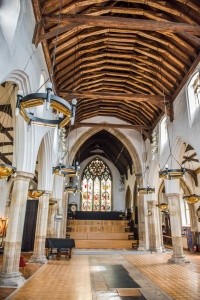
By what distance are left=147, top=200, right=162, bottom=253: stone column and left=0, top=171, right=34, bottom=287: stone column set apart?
8.61m

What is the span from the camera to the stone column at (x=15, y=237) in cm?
545

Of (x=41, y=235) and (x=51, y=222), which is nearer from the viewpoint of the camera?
(x=41, y=235)

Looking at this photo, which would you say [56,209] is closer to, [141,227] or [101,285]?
[141,227]

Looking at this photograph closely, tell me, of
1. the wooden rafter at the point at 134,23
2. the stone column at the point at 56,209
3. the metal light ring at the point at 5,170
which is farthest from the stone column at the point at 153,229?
the metal light ring at the point at 5,170

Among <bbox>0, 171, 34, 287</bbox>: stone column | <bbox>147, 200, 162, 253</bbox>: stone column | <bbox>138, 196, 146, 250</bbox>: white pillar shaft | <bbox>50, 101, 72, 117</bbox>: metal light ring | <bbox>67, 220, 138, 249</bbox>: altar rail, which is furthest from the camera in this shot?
<bbox>67, 220, 138, 249</bbox>: altar rail

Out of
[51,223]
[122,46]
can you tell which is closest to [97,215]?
[51,223]

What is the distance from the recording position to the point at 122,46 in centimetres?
852

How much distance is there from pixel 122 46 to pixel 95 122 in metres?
6.71

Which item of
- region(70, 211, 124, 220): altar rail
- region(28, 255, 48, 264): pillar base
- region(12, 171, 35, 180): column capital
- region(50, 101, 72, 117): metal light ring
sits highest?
region(50, 101, 72, 117): metal light ring

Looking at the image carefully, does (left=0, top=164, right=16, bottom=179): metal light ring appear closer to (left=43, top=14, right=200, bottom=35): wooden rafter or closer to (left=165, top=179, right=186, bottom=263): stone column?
(left=43, top=14, right=200, bottom=35): wooden rafter

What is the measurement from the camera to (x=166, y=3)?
650cm

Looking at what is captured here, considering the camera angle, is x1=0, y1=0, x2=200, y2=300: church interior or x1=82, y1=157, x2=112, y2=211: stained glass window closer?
x1=0, y1=0, x2=200, y2=300: church interior

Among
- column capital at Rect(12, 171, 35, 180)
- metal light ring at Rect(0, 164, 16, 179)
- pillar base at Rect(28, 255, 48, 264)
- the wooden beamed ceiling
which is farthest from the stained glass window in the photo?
metal light ring at Rect(0, 164, 16, 179)

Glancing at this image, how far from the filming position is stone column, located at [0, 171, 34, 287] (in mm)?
5452
